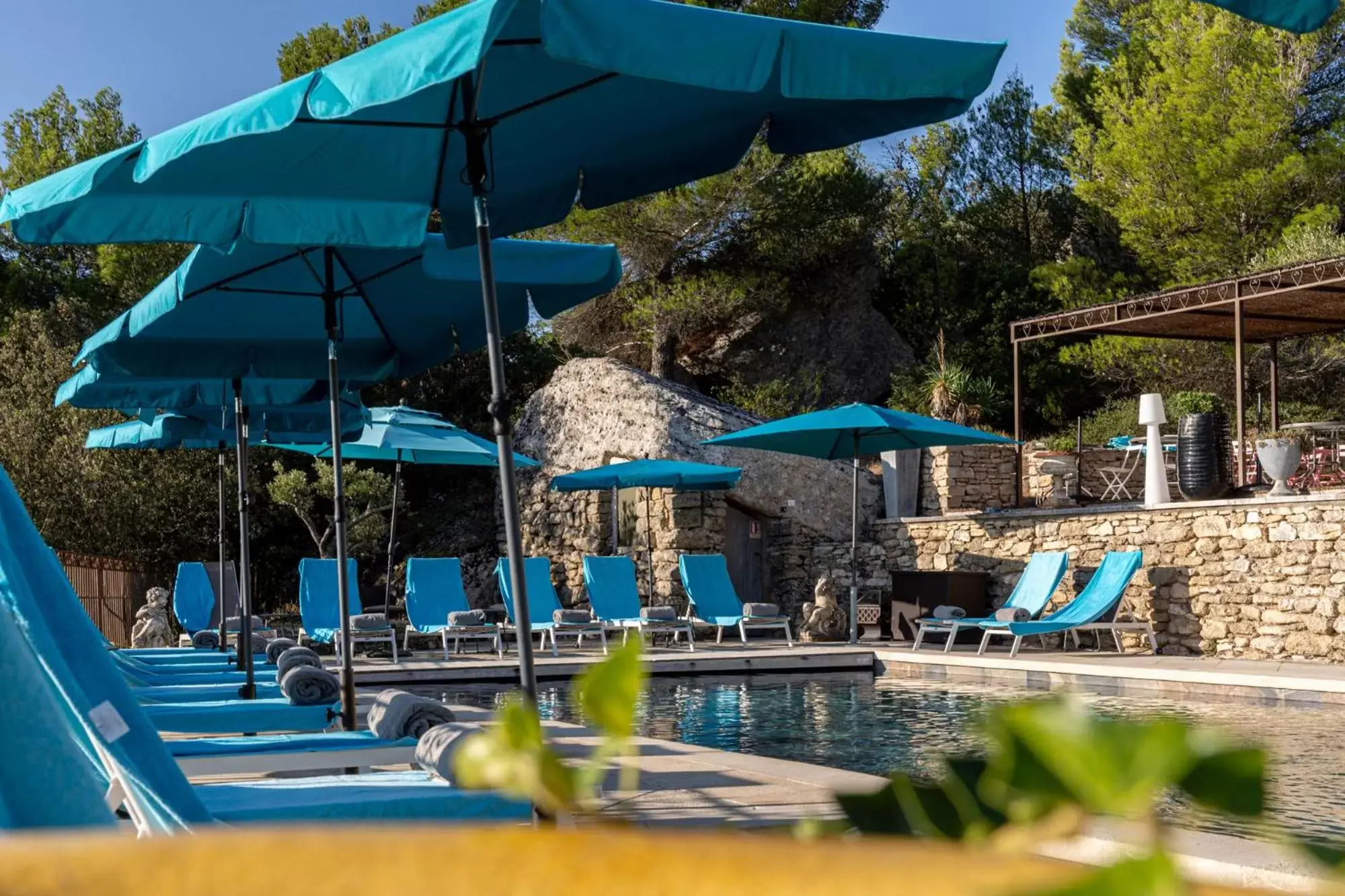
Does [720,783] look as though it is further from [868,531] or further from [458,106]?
[868,531]

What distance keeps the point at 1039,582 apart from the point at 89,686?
1096 cm

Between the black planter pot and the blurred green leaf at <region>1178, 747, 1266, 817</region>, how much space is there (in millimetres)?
12861

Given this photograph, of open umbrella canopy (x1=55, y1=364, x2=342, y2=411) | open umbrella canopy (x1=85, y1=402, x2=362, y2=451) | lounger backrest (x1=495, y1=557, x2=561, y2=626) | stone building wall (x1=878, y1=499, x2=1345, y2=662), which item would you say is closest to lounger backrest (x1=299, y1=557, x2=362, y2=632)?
lounger backrest (x1=495, y1=557, x2=561, y2=626)

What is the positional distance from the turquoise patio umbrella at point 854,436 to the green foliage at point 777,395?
6090 millimetres

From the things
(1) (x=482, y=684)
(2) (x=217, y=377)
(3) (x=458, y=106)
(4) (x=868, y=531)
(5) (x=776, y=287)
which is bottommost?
(1) (x=482, y=684)

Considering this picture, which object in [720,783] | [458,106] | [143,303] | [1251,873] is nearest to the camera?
[1251,873]

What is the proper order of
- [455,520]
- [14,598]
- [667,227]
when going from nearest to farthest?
[14,598]
[455,520]
[667,227]

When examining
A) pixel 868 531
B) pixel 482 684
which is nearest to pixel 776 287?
pixel 868 531

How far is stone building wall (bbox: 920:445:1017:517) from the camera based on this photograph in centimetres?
1531

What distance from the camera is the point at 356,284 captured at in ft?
19.4

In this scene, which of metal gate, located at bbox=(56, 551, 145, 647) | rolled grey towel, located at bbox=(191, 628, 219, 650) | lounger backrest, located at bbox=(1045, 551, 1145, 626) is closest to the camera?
lounger backrest, located at bbox=(1045, 551, 1145, 626)

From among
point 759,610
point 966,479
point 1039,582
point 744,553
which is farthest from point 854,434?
point 744,553

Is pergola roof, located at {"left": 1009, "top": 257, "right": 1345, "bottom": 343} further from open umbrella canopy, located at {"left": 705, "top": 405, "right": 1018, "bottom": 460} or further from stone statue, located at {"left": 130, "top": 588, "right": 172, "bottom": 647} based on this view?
stone statue, located at {"left": 130, "top": 588, "right": 172, "bottom": 647}

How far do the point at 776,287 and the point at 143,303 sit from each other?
728 inches
